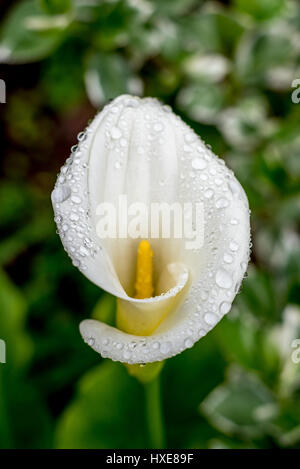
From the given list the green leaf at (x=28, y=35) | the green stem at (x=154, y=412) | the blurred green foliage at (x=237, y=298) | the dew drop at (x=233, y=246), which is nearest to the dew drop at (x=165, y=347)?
the dew drop at (x=233, y=246)

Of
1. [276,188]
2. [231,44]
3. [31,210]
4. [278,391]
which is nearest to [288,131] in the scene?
[276,188]

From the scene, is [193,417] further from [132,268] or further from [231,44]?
[231,44]

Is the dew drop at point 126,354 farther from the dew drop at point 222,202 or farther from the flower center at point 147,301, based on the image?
the dew drop at point 222,202

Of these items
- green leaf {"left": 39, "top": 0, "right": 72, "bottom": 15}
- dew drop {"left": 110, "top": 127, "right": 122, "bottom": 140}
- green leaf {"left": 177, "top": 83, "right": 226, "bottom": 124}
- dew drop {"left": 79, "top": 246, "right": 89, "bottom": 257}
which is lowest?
dew drop {"left": 79, "top": 246, "right": 89, "bottom": 257}

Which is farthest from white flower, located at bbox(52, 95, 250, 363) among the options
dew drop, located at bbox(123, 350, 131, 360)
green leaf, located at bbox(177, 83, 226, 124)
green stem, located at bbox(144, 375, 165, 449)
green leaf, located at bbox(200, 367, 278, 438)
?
green leaf, located at bbox(177, 83, 226, 124)

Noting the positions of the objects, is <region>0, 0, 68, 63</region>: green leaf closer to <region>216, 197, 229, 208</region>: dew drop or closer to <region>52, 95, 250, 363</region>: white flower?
<region>52, 95, 250, 363</region>: white flower

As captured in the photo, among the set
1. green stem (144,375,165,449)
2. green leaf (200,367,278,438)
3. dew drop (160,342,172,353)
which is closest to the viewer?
dew drop (160,342,172,353)
